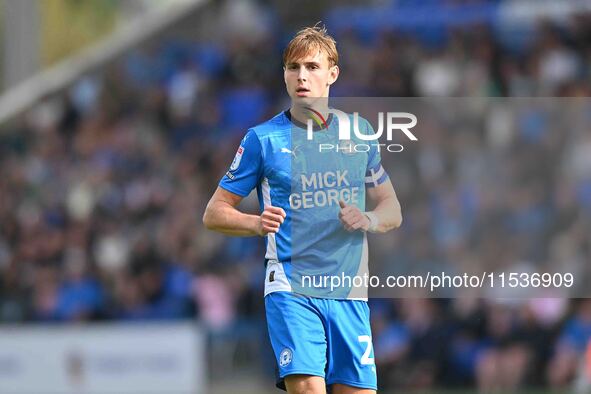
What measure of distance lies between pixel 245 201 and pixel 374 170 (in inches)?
375

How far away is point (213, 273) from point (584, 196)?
4602 millimetres

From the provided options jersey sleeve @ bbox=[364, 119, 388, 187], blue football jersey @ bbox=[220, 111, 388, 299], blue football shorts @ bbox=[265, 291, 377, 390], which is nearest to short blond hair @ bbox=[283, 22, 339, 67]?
blue football jersey @ bbox=[220, 111, 388, 299]

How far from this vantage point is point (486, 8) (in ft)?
55.6

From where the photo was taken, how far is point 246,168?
6387 millimetres

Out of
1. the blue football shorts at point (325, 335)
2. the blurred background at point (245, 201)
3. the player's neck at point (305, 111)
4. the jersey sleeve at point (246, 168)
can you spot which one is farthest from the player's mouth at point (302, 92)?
the blurred background at point (245, 201)

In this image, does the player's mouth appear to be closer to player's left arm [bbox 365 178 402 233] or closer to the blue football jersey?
the blue football jersey

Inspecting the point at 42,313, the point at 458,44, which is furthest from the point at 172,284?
the point at 458,44

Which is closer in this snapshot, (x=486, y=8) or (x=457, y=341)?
(x=457, y=341)

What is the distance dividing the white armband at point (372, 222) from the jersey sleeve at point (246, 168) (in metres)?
0.56

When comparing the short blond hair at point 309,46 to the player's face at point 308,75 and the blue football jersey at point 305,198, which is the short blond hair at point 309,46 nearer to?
the player's face at point 308,75

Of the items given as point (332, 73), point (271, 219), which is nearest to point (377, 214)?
point (271, 219)

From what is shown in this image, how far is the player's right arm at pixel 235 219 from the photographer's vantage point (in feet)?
20.0

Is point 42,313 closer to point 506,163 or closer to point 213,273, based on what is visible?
point 213,273

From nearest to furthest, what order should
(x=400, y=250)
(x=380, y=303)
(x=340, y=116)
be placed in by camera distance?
(x=340, y=116), (x=400, y=250), (x=380, y=303)
